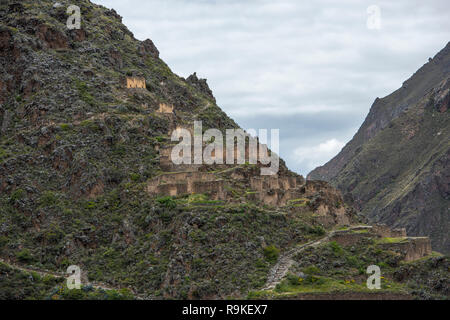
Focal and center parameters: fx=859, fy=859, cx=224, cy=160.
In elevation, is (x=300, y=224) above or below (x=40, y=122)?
below

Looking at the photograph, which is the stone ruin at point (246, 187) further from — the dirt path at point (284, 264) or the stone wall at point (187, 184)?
the dirt path at point (284, 264)

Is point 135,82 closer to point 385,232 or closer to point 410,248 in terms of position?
point 385,232

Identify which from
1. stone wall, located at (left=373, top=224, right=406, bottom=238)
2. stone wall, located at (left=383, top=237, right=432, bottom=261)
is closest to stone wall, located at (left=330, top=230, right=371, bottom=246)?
stone wall, located at (left=383, top=237, right=432, bottom=261)

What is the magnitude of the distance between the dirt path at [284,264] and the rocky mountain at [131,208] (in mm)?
164

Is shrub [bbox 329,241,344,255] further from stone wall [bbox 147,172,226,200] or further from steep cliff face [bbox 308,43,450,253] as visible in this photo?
steep cliff face [bbox 308,43,450,253]

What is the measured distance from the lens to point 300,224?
75.3 meters

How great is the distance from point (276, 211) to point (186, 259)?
39.4ft

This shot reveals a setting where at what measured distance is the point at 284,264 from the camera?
6881 centimetres

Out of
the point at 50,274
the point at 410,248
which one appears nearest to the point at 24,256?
the point at 50,274

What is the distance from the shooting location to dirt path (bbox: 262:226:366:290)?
65.5 metres

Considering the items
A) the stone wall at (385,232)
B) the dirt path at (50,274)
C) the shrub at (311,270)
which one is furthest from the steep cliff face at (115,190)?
the stone wall at (385,232)

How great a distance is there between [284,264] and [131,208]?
16.4 metres
